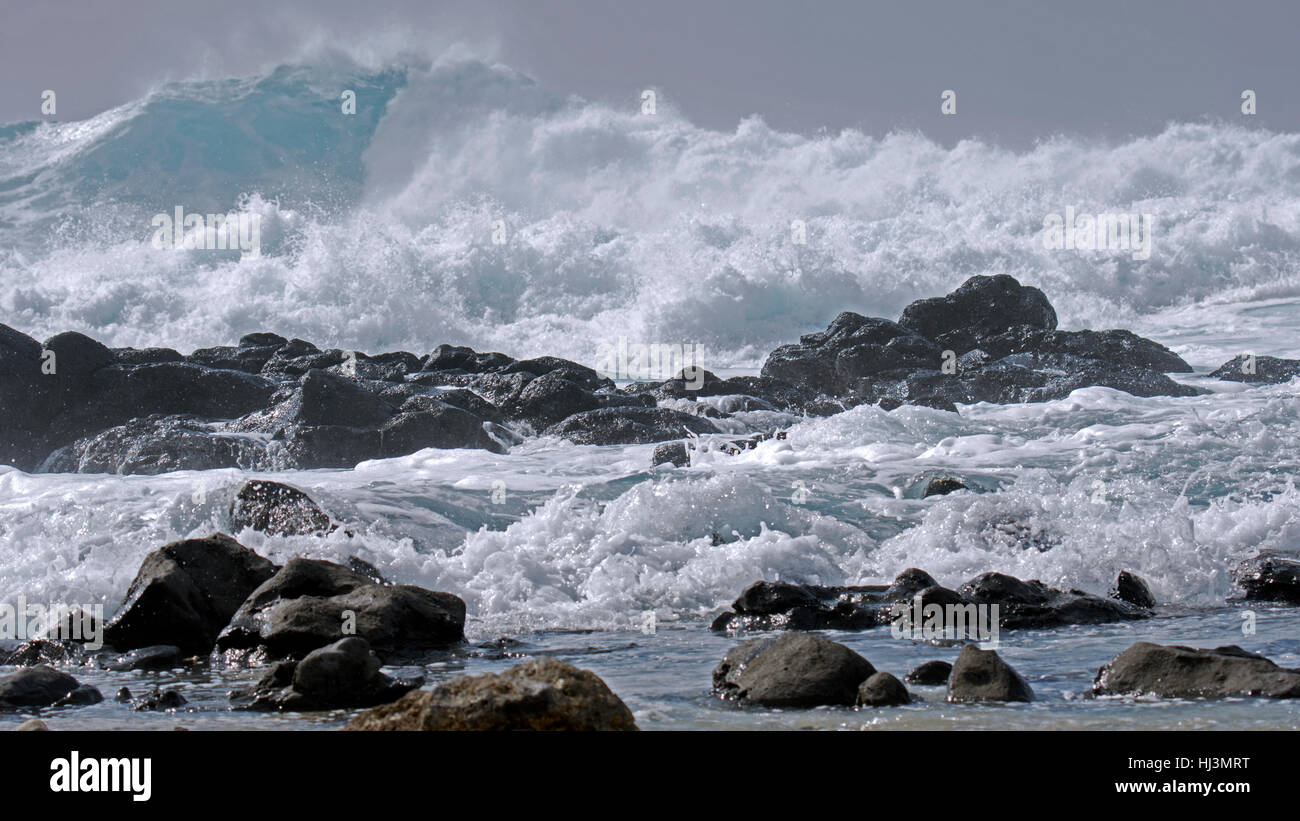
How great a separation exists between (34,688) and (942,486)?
7845 mm

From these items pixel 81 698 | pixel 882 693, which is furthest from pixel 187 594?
pixel 882 693

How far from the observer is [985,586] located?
6.94m

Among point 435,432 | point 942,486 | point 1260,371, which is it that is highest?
point 1260,371

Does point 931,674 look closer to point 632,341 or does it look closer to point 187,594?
point 187,594

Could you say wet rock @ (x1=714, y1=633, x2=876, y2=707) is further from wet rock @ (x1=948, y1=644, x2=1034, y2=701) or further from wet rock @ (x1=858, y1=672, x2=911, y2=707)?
wet rock @ (x1=948, y1=644, x2=1034, y2=701)

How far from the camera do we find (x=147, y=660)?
6047mm

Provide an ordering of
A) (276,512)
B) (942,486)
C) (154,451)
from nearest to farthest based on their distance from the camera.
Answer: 1. (276,512)
2. (942,486)
3. (154,451)

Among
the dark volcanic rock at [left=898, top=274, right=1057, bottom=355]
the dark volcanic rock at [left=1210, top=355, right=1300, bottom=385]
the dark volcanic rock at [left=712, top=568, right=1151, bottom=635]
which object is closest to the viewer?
the dark volcanic rock at [left=712, top=568, right=1151, bottom=635]

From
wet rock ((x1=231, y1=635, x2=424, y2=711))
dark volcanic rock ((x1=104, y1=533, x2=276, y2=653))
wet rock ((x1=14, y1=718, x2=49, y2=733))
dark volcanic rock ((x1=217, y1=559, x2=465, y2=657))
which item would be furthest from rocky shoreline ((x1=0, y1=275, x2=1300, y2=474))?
wet rock ((x1=14, y1=718, x2=49, y2=733))

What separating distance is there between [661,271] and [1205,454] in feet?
71.7

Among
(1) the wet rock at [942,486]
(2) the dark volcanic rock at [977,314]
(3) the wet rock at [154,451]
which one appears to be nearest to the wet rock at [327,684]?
(1) the wet rock at [942,486]

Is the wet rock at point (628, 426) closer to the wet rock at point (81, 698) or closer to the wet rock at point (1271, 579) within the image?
the wet rock at point (1271, 579)

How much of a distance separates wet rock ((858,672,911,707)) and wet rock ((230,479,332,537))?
17.4 feet

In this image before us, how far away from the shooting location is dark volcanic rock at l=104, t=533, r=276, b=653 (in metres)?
6.52
